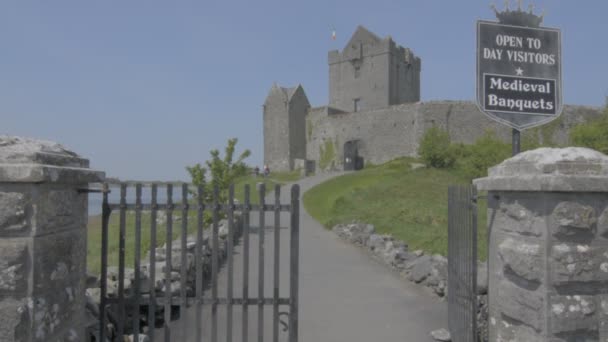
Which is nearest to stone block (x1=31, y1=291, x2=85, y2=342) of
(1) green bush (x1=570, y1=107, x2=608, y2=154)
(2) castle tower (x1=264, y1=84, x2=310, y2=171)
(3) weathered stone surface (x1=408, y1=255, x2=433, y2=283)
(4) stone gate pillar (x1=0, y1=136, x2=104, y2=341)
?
(4) stone gate pillar (x1=0, y1=136, x2=104, y2=341)

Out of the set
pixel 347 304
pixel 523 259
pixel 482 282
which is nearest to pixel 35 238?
pixel 523 259

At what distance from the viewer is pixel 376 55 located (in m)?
54.1

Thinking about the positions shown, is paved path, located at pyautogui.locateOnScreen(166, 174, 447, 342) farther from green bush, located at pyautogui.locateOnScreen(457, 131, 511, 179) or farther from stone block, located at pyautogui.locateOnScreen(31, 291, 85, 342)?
green bush, located at pyautogui.locateOnScreen(457, 131, 511, 179)

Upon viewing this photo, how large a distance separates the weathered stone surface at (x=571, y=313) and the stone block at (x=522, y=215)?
20.5 inches

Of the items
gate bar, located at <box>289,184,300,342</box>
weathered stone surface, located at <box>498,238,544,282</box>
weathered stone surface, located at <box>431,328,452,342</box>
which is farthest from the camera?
weathered stone surface, located at <box>431,328,452,342</box>

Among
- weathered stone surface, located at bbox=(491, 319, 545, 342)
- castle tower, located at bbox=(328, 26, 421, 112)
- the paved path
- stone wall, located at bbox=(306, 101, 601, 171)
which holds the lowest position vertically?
the paved path

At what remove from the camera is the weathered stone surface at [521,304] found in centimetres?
346

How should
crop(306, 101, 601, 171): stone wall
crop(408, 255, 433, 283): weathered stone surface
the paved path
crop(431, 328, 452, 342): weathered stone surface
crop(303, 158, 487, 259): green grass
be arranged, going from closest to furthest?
crop(431, 328, 452, 342): weathered stone surface, the paved path, crop(408, 255, 433, 283): weathered stone surface, crop(303, 158, 487, 259): green grass, crop(306, 101, 601, 171): stone wall

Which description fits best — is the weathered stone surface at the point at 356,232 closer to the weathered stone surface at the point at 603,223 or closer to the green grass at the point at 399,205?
the green grass at the point at 399,205

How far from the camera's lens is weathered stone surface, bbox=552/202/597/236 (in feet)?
11.2

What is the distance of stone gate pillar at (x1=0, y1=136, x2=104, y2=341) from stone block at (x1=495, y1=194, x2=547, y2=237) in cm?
350

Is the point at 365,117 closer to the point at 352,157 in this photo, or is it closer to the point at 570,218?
the point at 352,157

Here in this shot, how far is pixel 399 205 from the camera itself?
20109 millimetres

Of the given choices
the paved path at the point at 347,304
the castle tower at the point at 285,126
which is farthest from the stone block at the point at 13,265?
the castle tower at the point at 285,126
